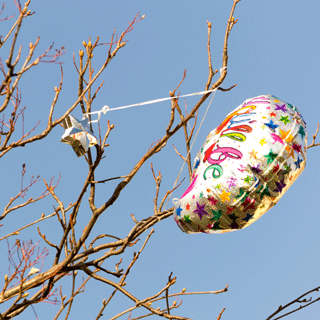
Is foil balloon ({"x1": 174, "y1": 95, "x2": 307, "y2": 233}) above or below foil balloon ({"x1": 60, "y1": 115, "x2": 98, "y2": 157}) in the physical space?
below

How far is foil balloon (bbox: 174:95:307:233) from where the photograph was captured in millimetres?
1995

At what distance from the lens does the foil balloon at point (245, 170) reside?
1995 millimetres

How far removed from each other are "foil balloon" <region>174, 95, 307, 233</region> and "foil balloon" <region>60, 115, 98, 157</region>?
0.58 meters

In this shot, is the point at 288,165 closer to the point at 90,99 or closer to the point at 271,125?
the point at 271,125

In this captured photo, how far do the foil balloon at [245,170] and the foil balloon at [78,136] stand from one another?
585 millimetres

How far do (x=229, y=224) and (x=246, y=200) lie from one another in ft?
0.61

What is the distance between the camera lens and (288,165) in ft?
6.77

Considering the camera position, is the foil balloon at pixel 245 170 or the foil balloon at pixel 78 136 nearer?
the foil balloon at pixel 245 170

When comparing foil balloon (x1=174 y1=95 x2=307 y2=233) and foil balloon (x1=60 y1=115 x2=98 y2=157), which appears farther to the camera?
foil balloon (x1=60 y1=115 x2=98 y2=157)

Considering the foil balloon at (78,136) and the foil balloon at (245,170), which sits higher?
the foil balloon at (78,136)

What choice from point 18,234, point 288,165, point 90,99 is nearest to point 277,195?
point 288,165

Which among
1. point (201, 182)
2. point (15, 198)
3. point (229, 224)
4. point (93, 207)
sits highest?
point (15, 198)

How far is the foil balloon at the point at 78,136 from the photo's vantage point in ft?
6.95

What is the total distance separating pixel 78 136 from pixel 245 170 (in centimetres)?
88
